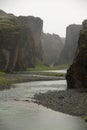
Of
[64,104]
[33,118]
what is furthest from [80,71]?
[33,118]

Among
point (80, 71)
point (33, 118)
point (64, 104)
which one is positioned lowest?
point (80, 71)

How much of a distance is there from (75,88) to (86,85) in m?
4.01

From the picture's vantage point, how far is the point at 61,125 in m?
46.4

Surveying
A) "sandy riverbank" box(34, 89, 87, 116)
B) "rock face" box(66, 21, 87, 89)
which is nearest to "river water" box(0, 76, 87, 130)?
"sandy riverbank" box(34, 89, 87, 116)

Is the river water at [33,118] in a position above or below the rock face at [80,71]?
above

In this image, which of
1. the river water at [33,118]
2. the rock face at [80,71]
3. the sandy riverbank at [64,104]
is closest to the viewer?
the river water at [33,118]

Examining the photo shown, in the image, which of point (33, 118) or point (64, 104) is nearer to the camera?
point (33, 118)

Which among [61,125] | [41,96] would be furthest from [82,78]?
[61,125]

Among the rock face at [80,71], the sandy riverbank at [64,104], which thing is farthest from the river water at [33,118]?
the rock face at [80,71]

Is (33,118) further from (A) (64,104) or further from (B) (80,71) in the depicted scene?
(B) (80,71)

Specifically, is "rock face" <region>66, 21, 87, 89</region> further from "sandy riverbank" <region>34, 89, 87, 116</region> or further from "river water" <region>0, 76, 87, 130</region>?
"river water" <region>0, 76, 87, 130</region>

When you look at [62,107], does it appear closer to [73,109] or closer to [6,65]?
[73,109]

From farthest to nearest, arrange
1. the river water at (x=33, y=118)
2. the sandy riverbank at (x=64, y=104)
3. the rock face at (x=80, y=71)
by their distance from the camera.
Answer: the rock face at (x=80, y=71), the sandy riverbank at (x=64, y=104), the river water at (x=33, y=118)

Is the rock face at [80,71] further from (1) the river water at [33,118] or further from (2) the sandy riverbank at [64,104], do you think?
(1) the river water at [33,118]
